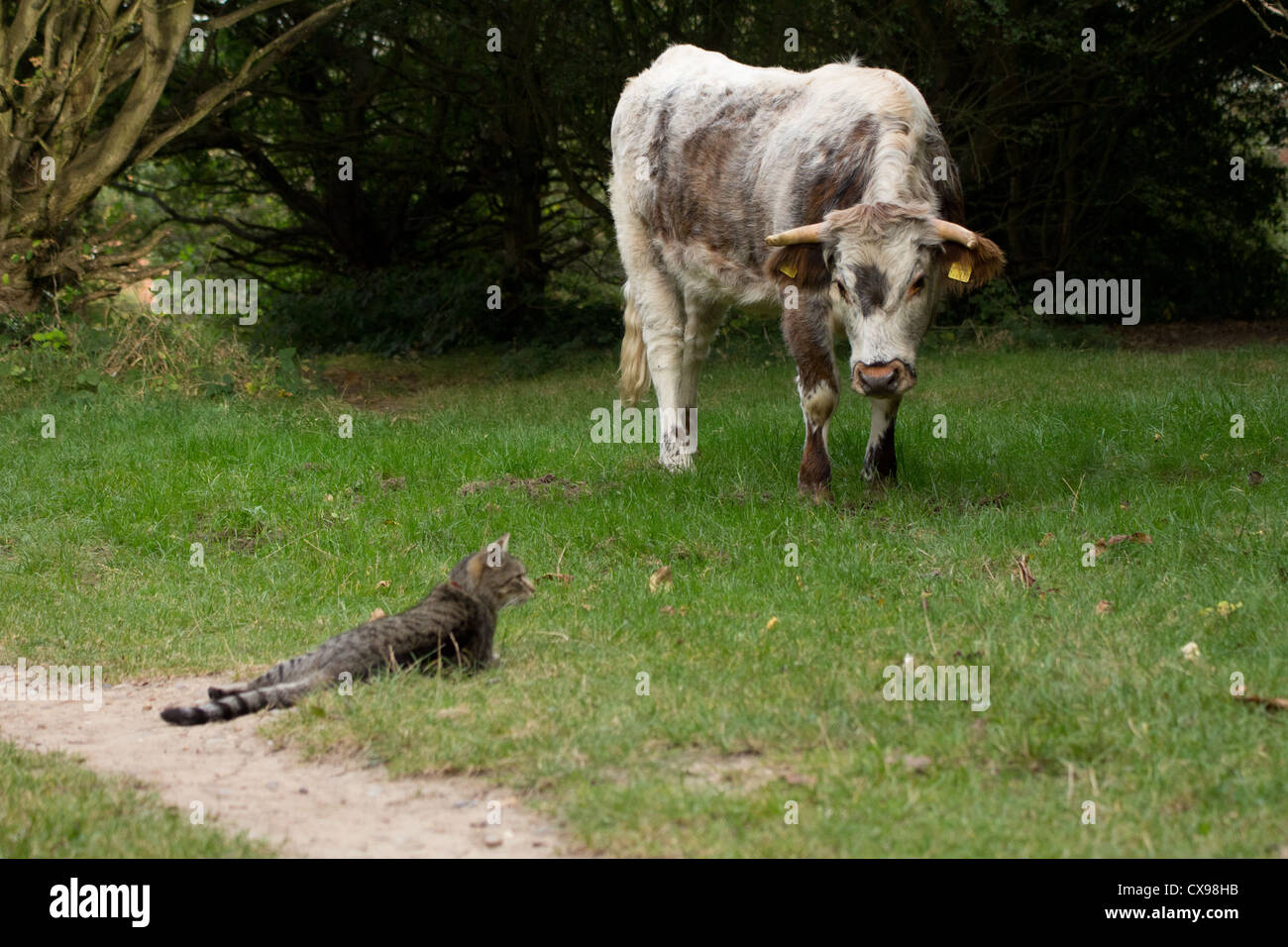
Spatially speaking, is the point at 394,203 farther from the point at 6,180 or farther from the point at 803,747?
the point at 803,747

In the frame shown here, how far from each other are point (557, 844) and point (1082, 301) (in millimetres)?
15125

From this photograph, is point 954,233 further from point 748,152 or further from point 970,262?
point 748,152

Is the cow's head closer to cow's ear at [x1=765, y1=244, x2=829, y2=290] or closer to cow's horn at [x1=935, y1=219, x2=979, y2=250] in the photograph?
cow's horn at [x1=935, y1=219, x2=979, y2=250]

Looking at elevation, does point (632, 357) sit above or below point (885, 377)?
above

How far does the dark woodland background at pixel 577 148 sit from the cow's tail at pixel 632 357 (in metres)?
5.42

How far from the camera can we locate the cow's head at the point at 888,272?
7.25 m

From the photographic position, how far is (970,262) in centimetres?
746

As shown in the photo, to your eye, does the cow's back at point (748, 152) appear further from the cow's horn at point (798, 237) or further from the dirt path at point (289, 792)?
the dirt path at point (289, 792)

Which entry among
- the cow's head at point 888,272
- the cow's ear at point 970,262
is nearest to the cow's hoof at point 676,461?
the cow's head at point 888,272

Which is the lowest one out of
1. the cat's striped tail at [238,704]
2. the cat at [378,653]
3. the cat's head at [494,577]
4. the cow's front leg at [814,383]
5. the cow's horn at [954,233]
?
the cat's striped tail at [238,704]

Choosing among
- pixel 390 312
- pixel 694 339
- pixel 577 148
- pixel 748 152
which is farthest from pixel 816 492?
pixel 390 312

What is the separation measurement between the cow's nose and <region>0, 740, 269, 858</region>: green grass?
171 inches

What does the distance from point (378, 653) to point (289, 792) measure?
95cm

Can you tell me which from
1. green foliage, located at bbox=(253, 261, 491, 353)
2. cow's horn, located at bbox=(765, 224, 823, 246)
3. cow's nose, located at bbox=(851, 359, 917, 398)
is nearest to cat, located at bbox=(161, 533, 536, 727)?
cow's nose, located at bbox=(851, 359, 917, 398)
